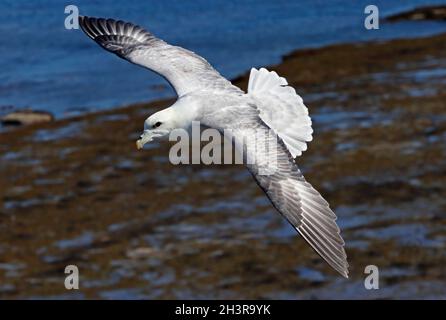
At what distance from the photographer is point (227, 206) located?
1709 cm

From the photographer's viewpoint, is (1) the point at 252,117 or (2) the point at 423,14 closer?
(1) the point at 252,117

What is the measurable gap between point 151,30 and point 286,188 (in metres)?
13.4

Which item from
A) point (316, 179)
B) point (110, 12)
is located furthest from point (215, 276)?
point (110, 12)

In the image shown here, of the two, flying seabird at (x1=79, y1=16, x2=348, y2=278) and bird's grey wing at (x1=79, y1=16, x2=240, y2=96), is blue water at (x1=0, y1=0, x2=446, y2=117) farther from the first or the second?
flying seabird at (x1=79, y1=16, x2=348, y2=278)

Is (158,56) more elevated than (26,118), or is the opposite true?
(26,118)

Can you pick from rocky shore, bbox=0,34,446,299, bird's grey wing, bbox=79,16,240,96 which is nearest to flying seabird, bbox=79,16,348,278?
bird's grey wing, bbox=79,16,240,96

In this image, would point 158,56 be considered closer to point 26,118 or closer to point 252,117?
point 252,117

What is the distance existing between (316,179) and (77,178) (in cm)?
351

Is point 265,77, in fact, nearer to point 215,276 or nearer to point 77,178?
point 215,276

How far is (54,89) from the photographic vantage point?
2072 centimetres

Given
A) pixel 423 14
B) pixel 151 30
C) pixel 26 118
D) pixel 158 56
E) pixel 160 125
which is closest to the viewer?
pixel 160 125

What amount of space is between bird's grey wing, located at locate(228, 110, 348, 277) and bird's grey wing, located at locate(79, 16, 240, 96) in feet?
3.53

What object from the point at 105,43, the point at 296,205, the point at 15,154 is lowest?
the point at 296,205

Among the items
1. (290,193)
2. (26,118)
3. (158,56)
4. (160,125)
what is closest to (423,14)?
(26,118)
